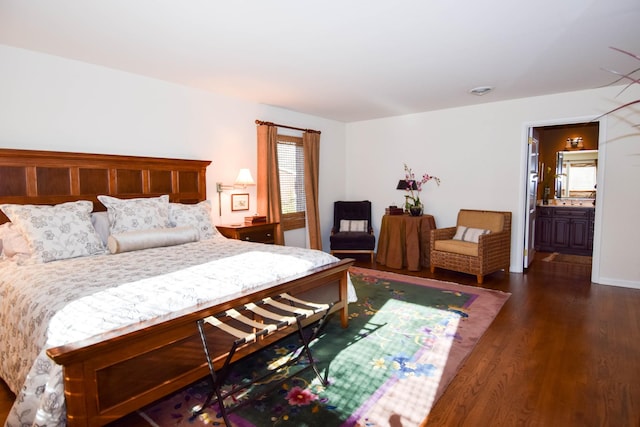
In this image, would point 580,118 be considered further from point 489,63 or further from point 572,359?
point 572,359

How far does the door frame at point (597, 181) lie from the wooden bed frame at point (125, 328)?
3261mm

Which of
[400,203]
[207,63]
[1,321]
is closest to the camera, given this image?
[1,321]

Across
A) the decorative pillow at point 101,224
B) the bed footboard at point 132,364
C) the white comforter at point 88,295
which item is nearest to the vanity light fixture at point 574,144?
the white comforter at point 88,295

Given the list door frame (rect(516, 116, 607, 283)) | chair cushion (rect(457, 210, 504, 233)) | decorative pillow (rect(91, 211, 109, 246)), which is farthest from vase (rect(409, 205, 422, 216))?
decorative pillow (rect(91, 211, 109, 246))

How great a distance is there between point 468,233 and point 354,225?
1877mm

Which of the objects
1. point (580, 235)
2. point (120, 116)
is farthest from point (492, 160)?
point (120, 116)

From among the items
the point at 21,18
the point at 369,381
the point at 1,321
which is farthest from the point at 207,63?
the point at 369,381

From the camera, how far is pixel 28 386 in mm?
1646

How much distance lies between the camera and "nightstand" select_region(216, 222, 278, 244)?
426cm

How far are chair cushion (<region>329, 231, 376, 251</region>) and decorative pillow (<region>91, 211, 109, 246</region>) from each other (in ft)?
11.1

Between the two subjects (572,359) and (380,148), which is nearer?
(572,359)

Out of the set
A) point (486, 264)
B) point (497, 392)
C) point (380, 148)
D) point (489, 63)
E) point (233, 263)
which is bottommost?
point (497, 392)

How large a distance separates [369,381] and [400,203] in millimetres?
4194

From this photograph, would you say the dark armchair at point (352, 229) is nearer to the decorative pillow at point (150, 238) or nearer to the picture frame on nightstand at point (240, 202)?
the picture frame on nightstand at point (240, 202)
